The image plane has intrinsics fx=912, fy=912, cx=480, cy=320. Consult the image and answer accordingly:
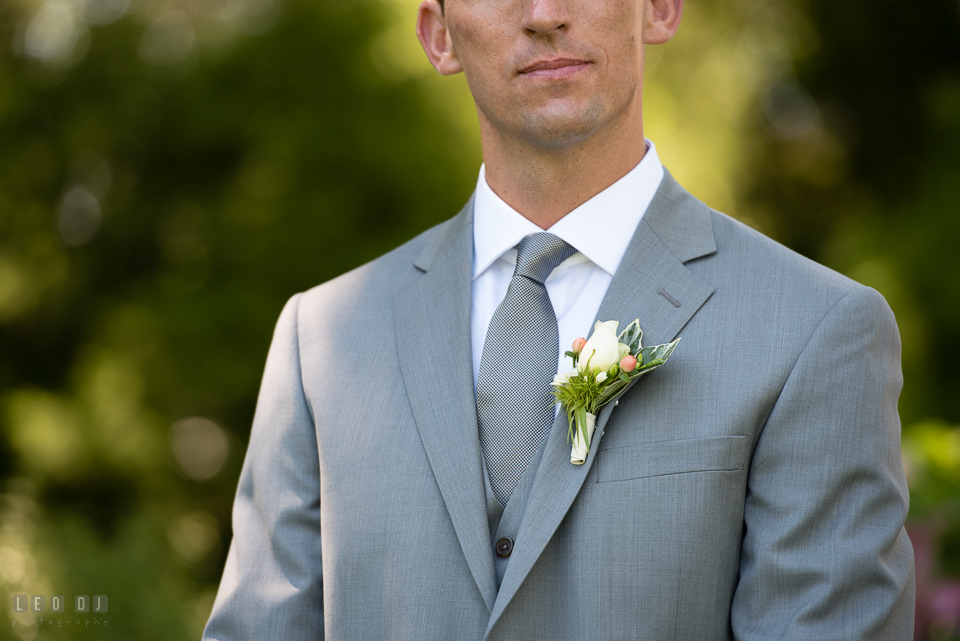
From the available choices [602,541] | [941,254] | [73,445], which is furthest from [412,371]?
[941,254]

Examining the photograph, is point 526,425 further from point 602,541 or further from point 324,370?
point 324,370

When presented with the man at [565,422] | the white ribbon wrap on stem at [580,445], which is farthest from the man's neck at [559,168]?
the white ribbon wrap on stem at [580,445]

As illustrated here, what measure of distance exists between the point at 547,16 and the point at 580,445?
78 centimetres

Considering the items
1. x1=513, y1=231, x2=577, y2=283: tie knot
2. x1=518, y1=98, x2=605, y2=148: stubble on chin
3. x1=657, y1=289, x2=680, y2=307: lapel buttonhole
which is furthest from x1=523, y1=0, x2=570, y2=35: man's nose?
x1=657, y1=289, x2=680, y2=307: lapel buttonhole

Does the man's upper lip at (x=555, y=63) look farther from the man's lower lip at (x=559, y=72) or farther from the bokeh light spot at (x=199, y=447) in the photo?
the bokeh light spot at (x=199, y=447)

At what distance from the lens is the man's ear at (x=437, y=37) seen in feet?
6.49

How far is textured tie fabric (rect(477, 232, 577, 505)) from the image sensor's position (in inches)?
66.1

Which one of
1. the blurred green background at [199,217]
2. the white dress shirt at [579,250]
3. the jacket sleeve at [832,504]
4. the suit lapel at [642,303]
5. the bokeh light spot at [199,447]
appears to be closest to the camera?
the jacket sleeve at [832,504]

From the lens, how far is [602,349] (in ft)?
5.08

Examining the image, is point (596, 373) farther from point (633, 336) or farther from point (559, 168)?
point (559, 168)

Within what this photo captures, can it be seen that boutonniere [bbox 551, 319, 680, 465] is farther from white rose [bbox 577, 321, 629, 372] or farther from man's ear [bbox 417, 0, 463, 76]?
man's ear [bbox 417, 0, 463, 76]

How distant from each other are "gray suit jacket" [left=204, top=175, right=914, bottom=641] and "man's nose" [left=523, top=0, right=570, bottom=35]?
0.40 m

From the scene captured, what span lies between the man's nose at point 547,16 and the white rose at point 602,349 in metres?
0.55

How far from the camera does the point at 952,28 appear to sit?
774 cm
